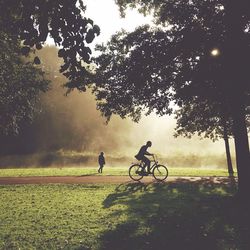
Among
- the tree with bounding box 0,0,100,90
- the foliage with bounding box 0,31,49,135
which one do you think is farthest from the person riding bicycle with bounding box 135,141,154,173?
the tree with bounding box 0,0,100,90

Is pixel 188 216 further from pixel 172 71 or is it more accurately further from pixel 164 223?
pixel 172 71

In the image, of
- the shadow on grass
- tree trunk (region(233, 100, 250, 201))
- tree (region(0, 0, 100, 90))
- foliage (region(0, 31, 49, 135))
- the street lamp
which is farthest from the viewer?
foliage (region(0, 31, 49, 135))

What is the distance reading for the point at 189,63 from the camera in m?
15.6

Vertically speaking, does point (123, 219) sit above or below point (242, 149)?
below

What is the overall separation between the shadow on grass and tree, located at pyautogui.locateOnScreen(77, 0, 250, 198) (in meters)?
2.12

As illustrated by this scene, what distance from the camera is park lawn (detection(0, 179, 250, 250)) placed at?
8.89m

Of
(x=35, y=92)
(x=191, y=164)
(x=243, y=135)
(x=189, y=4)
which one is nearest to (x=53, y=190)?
(x=243, y=135)

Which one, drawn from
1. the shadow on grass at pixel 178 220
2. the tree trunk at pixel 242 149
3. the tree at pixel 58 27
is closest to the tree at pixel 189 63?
the tree trunk at pixel 242 149

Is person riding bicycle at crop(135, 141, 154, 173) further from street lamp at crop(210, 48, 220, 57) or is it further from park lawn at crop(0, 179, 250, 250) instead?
street lamp at crop(210, 48, 220, 57)

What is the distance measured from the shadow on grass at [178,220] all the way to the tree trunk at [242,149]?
2.16 ft

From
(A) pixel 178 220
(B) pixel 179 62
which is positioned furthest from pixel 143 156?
(A) pixel 178 220

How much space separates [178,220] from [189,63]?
23.0 ft

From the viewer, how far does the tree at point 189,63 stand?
1429cm

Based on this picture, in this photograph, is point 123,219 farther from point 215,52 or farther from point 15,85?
point 15,85
